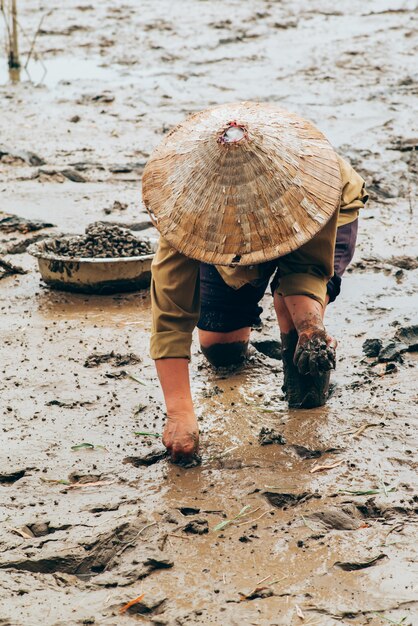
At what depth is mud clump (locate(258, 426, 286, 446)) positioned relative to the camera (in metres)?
3.20

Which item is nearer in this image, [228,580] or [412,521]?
[228,580]

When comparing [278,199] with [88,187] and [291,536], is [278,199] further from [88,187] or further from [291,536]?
[88,187]

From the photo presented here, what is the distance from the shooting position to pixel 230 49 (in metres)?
9.42

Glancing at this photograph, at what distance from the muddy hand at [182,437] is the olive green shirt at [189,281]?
21cm

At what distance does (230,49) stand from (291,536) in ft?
24.6

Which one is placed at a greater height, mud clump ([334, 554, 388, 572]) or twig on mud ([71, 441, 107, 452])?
mud clump ([334, 554, 388, 572])

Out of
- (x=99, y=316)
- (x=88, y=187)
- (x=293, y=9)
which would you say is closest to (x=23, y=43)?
(x=293, y=9)

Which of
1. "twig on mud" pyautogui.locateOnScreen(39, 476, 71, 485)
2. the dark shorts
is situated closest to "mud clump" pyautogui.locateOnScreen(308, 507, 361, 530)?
"twig on mud" pyautogui.locateOnScreen(39, 476, 71, 485)

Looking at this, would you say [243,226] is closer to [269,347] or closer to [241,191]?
[241,191]

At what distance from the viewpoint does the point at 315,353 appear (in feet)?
9.75

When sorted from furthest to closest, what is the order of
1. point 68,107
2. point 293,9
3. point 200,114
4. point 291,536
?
point 293,9, point 68,107, point 200,114, point 291,536

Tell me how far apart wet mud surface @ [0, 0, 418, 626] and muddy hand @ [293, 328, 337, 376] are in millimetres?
313

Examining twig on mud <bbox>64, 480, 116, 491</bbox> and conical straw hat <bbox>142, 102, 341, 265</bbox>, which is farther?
twig on mud <bbox>64, 480, 116, 491</bbox>

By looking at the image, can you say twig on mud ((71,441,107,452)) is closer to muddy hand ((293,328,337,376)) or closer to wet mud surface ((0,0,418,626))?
wet mud surface ((0,0,418,626))
